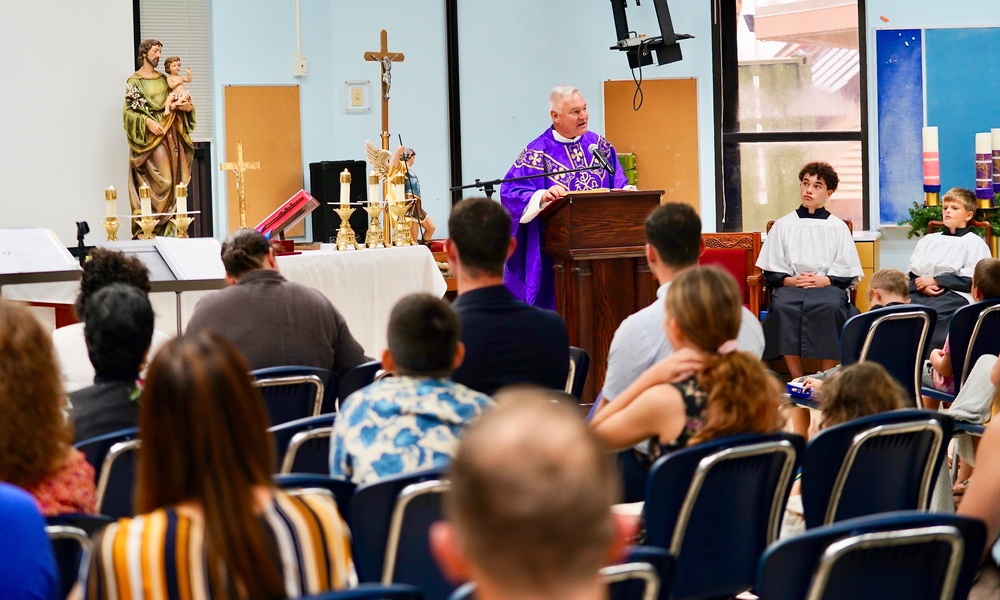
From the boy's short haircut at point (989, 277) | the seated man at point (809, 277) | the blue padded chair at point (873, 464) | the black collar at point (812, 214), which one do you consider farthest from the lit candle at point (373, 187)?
the blue padded chair at point (873, 464)

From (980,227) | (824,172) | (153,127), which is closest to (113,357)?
(153,127)

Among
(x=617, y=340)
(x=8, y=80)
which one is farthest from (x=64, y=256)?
(x=617, y=340)

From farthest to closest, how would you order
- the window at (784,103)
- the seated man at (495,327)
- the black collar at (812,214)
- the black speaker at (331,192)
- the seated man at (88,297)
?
the black speaker at (331,192) < the window at (784,103) < the black collar at (812,214) < the seated man at (88,297) < the seated man at (495,327)

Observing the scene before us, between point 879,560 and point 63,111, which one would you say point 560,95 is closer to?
point 63,111

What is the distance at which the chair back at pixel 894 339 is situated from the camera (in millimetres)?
5215

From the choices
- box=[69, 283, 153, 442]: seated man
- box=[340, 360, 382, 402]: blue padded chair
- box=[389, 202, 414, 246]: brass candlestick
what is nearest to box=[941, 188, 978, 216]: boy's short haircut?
box=[389, 202, 414, 246]: brass candlestick

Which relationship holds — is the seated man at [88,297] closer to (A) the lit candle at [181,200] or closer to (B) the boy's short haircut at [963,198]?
(A) the lit candle at [181,200]

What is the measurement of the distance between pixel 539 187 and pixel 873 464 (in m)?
4.24

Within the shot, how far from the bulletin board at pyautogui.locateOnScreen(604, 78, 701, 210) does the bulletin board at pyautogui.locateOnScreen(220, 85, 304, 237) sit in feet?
8.96

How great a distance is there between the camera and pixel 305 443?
2.98 metres

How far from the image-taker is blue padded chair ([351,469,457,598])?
2.37 m

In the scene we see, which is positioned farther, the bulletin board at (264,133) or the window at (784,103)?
the bulletin board at (264,133)

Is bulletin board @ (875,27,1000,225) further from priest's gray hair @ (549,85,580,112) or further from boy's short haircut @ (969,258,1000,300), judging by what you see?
boy's short haircut @ (969,258,1000,300)

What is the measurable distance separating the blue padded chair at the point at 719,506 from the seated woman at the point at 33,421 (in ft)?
3.99
